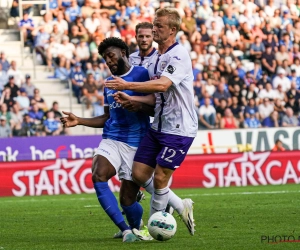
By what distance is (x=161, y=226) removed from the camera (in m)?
9.29

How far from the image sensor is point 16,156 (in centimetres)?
2014

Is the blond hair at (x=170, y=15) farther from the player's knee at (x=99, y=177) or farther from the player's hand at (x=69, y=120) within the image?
the player's knee at (x=99, y=177)

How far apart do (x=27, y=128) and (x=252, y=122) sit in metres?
6.19

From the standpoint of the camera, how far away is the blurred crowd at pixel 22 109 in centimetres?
2111

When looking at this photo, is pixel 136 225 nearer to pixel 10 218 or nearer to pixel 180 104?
pixel 180 104

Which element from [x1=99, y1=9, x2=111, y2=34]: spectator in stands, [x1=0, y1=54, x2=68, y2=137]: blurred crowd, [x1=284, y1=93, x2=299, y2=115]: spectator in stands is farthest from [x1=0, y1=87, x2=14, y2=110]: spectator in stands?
[x1=284, y1=93, x2=299, y2=115]: spectator in stands

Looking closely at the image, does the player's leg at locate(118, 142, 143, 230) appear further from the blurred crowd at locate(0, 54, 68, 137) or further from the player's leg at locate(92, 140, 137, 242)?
Answer: the blurred crowd at locate(0, 54, 68, 137)

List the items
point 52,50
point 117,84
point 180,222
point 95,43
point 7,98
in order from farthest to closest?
point 95,43 → point 52,50 → point 7,98 → point 180,222 → point 117,84

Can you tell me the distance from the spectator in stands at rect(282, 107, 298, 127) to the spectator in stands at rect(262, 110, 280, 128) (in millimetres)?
198

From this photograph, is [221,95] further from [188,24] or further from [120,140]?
[120,140]

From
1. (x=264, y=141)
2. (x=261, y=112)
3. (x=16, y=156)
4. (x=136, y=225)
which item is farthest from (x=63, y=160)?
(x=136, y=225)

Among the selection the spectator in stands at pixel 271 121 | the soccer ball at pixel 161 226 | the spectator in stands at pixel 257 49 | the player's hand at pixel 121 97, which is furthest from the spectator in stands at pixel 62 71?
the soccer ball at pixel 161 226

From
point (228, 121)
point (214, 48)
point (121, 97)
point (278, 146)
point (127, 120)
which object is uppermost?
point (121, 97)

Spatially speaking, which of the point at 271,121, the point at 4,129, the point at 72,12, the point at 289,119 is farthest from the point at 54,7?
the point at 289,119
